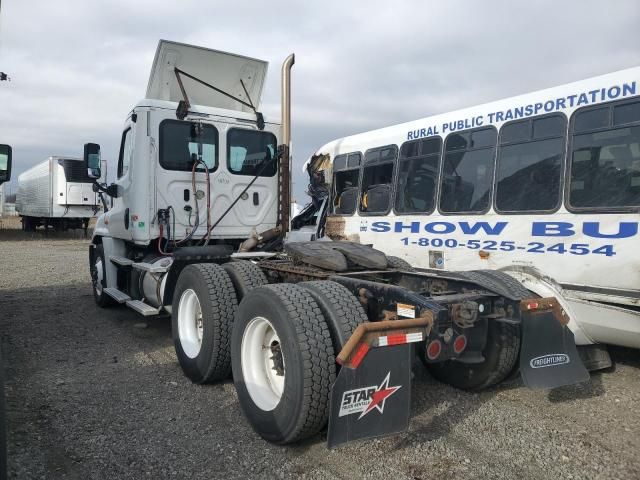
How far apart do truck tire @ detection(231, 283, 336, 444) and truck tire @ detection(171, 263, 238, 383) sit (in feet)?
1.92

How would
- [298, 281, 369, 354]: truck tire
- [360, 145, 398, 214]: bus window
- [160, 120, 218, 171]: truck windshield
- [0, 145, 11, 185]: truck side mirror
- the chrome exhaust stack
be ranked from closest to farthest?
[298, 281, 369, 354]: truck tire < [0, 145, 11, 185]: truck side mirror < the chrome exhaust stack < [160, 120, 218, 171]: truck windshield < [360, 145, 398, 214]: bus window

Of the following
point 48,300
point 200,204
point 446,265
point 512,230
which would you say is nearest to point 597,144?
point 512,230

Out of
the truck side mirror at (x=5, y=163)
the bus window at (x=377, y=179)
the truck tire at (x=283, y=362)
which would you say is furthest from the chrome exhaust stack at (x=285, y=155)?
the truck tire at (x=283, y=362)

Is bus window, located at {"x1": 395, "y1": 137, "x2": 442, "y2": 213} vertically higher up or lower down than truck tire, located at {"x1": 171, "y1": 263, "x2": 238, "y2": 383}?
higher up

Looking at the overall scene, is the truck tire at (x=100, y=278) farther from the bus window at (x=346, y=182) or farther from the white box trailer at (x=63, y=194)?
the white box trailer at (x=63, y=194)

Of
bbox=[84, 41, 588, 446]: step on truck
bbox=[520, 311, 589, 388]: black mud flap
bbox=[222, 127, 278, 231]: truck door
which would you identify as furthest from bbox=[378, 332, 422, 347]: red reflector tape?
bbox=[222, 127, 278, 231]: truck door

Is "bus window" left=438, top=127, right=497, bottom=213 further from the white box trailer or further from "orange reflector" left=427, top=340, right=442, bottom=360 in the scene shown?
the white box trailer

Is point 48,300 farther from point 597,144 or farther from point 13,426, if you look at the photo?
point 597,144

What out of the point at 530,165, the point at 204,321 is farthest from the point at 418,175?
the point at 204,321

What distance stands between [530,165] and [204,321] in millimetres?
3665

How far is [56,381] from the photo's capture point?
461cm

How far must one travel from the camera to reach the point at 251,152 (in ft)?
23.1

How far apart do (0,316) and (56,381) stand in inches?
141

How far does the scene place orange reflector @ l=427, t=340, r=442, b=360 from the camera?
3.24 metres
